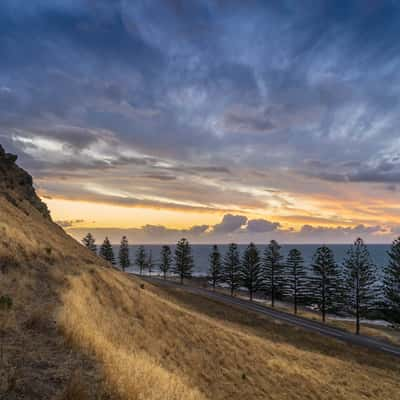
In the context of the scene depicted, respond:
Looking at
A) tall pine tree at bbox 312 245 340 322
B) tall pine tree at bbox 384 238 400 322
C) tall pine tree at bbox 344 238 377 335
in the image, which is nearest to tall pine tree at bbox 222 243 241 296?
tall pine tree at bbox 312 245 340 322

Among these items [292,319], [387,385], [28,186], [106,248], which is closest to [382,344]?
[292,319]

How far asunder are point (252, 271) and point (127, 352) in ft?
180

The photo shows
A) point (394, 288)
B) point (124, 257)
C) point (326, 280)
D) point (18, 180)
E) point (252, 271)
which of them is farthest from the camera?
point (124, 257)

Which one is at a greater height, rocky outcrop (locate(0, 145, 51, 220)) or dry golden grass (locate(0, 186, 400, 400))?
rocky outcrop (locate(0, 145, 51, 220))

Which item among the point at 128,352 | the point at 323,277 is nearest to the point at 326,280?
the point at 323,277

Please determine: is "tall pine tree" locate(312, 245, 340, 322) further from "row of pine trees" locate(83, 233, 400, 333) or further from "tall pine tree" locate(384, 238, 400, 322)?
"tall pine tree" locate(384, 238, 400, 322)

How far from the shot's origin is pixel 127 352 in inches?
415

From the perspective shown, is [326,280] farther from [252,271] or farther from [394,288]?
[252,271]

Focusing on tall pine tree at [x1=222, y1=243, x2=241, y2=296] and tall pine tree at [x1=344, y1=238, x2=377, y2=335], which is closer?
tall pine tree at [x1=344, y1=238, x2=377, y2=335]

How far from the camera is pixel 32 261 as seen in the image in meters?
19.2

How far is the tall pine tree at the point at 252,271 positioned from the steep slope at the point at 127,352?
97.4 feet

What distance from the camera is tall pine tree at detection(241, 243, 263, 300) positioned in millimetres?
62094

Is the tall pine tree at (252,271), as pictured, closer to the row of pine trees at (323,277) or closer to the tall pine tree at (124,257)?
the row of pine trees at (323,277)

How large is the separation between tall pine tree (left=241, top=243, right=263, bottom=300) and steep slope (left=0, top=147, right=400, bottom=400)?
2968 cm
